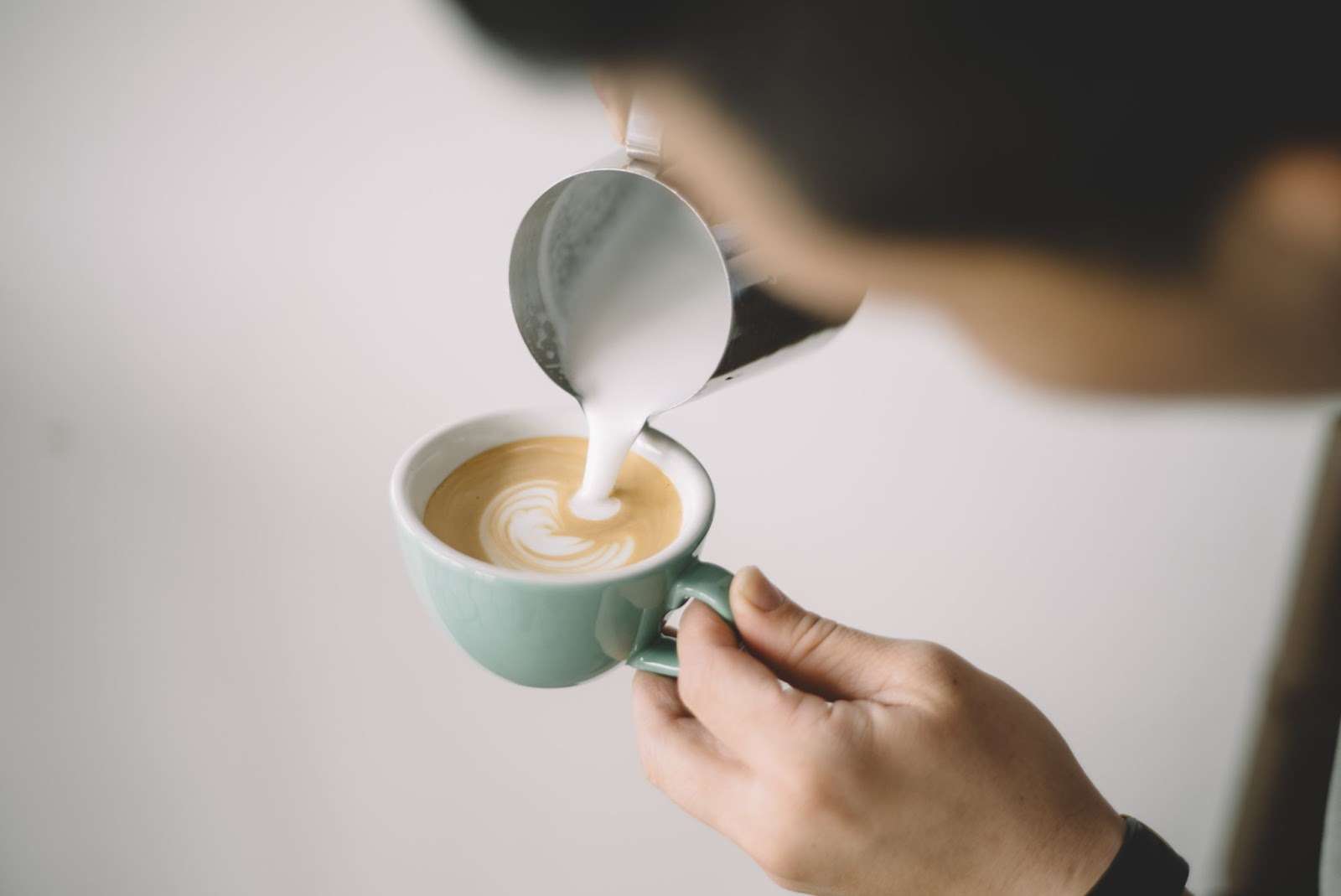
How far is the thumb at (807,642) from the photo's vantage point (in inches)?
22.0

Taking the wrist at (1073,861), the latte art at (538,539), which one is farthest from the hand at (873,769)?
the latte art at (538,539)

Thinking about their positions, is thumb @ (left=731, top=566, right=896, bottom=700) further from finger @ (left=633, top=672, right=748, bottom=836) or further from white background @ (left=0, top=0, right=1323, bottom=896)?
white background @ (left=0, top=0, right=1323, bottom=896)

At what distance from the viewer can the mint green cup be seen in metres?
0.55

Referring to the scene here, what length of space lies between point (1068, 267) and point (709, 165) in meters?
0.14

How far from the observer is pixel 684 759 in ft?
1.85

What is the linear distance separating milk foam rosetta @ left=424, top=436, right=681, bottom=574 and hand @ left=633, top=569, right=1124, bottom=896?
131 millimetres

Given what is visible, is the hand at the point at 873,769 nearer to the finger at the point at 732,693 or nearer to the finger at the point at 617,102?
the finger at the point at 732,693

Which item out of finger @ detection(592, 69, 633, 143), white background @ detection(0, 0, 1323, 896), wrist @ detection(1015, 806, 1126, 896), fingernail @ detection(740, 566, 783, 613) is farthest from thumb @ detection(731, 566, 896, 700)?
white background @ detection(0, 0, 1323, 896)

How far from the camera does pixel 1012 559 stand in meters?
1.07

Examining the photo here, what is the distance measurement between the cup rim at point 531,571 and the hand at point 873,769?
0.05 m

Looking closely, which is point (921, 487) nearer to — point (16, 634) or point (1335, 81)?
point (1335, 81)

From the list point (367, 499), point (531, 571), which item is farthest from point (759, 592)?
point (367, 499)

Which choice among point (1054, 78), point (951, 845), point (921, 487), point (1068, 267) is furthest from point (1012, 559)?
point (1054, 78)

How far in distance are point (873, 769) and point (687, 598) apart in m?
0.16
